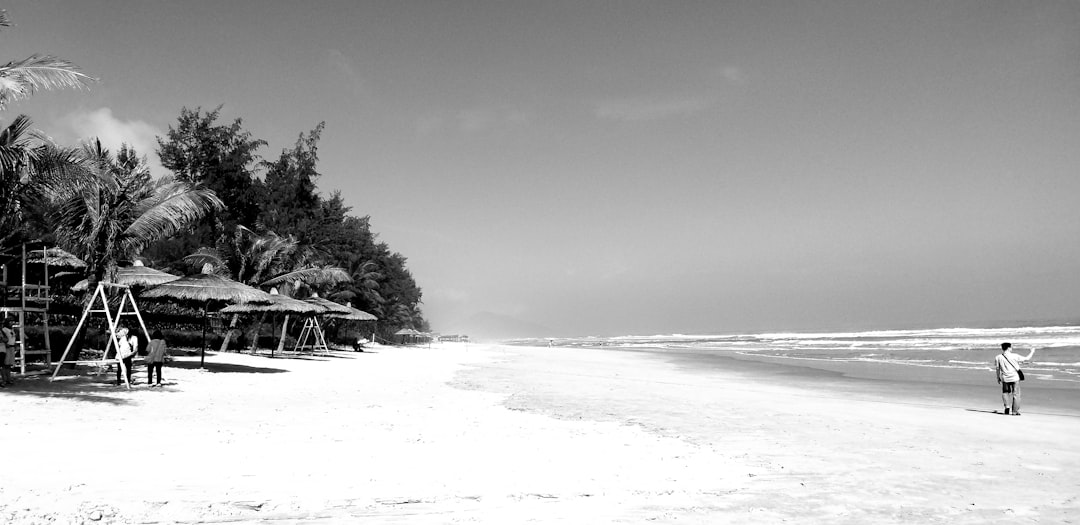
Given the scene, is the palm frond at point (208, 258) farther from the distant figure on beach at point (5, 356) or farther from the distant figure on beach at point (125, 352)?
the distant figure on beach at point (5, 356)

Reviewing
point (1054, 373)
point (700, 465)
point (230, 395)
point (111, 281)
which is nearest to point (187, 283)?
point (111, 281)

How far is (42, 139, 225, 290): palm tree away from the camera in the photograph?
13820 mm

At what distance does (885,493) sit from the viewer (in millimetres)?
5969

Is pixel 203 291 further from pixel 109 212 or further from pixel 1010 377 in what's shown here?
pixel 1010 377

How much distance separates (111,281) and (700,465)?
13.3 m

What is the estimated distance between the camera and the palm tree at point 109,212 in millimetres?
13820

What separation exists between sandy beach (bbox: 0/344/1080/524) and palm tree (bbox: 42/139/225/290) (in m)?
2.85

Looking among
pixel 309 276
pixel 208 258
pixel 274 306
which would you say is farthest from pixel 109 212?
pixel 309 276

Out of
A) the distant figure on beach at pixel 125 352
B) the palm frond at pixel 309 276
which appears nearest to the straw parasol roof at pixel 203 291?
the distant figure on beach at pixel 125 352

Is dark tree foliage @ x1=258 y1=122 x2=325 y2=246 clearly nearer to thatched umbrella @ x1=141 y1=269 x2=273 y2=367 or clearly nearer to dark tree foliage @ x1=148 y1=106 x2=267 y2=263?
dark tree foliage @ x1=148 y1=106 x2=267 y2=263

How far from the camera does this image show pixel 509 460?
7012 millimetres

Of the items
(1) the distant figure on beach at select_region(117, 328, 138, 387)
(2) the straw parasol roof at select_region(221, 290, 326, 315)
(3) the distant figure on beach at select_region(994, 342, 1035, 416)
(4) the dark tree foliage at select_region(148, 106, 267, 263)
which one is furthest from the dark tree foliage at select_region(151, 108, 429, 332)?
(3) the distant figure on beach at select_region(994, 342, 1035, 416)

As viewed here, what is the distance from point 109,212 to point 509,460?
11.6 metres

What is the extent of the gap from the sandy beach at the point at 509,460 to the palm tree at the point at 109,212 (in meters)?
2.85
